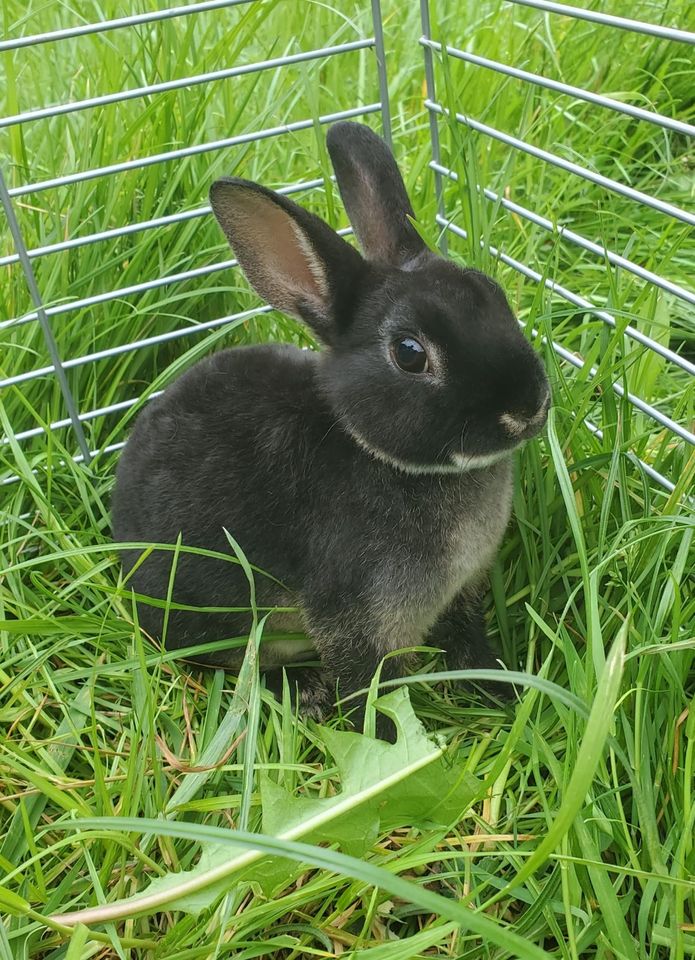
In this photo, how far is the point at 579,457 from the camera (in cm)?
257

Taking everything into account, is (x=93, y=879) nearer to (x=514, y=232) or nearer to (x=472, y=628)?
(x=472, y=628)

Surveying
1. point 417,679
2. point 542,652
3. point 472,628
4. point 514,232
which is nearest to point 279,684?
point 472,628

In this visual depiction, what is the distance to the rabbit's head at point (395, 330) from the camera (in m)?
2.01

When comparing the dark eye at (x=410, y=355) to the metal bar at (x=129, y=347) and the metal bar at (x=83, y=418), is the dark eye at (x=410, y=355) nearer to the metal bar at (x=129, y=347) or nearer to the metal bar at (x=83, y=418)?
the metal bar at (x=129, y=347)

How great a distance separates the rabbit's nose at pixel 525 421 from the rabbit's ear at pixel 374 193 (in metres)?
0.62

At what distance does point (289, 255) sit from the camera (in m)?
2.25

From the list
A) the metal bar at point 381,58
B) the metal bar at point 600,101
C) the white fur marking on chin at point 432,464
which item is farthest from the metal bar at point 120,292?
the white fur marking on chin at point 432,464

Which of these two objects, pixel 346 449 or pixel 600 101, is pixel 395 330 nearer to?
pixel 346 449

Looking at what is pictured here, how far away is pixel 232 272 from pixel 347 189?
1.20 metres

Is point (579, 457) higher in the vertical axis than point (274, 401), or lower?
lower

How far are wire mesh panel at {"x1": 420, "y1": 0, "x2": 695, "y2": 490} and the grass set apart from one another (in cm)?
2

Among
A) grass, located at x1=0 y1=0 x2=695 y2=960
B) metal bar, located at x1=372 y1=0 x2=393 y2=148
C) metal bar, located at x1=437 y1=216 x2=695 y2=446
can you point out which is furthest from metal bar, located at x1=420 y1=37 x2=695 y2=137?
metal bar, located at x1=437 y1=216 x2=695 y2=446

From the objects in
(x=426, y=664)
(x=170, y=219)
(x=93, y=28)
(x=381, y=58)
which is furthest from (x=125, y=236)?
(x=426, y=664)

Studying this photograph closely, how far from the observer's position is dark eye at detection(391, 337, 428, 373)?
208cm
